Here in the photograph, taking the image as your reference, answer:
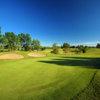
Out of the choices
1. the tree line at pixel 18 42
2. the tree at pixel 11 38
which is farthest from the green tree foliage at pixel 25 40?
the tree at pixel 11 38

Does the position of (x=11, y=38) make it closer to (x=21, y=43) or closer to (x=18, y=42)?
(x=18, y=42)

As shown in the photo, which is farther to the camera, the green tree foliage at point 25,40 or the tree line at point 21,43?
the green tree foliage at point 25,40

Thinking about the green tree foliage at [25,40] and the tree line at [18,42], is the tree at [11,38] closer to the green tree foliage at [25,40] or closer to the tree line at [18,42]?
the tree line at [18,42]

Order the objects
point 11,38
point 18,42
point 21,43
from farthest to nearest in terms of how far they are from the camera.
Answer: point 21,43, point 18,42, point 11,38

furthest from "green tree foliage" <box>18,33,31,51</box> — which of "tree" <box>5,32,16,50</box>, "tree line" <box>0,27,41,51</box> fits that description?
"tree" <box>5,32,16,50</box>

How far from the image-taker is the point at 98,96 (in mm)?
1971

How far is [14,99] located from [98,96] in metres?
2.95

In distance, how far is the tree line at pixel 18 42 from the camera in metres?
31.4

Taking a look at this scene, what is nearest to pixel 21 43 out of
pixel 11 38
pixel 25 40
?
pixel 25 40

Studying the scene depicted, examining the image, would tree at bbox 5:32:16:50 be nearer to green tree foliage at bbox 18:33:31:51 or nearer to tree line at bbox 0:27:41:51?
tree line at bbox 0:27:41:51

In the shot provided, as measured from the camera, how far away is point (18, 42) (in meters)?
34.4

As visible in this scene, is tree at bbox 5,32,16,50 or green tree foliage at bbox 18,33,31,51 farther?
green tree foliage at bbox 18,33,31,51

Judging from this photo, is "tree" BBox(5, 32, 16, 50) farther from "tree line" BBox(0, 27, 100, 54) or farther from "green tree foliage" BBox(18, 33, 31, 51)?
"green tree foliage" BBox(18, 33, 31, 51)

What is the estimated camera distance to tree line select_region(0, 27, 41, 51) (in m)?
31.4
